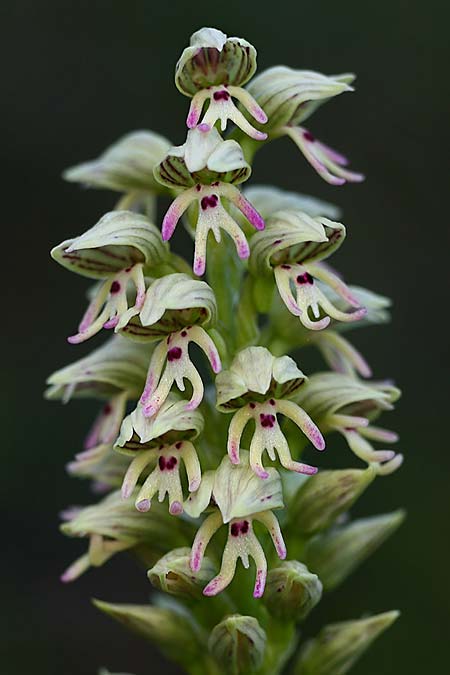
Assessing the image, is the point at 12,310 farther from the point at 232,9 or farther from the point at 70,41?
the point at 232,9

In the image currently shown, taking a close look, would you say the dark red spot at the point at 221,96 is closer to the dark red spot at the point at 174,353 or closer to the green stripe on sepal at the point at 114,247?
the green stripe on sepal at the point at 114,247

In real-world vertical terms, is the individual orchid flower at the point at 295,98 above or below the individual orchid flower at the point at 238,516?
above

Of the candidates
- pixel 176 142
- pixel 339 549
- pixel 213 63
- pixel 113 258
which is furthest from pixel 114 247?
pixel 176 142

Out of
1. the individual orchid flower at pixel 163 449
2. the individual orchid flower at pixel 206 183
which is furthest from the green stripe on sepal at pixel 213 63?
the individual orchid flower at pixel 163 449

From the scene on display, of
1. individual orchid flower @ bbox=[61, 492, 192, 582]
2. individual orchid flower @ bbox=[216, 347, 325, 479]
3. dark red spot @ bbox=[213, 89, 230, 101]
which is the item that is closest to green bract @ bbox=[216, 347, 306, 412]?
individual orchid flower @ bbox=[216, 347, 325, 479]

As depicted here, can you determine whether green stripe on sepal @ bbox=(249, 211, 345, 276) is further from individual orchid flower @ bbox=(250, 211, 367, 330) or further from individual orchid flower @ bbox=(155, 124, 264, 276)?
individual orchid flower @ bbox=(155, 124, 264, 276)
